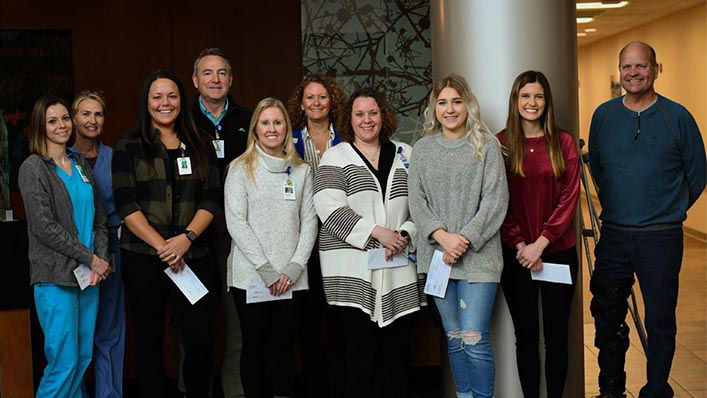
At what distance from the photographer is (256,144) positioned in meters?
4.22

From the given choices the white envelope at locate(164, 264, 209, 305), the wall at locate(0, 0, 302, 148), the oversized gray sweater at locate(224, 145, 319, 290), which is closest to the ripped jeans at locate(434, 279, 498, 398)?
the oversized gray sweater at locate(224, 145, 319, 290)

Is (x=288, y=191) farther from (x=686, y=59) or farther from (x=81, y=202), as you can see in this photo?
(x=686, y=59)

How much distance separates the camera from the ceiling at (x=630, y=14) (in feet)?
38.4

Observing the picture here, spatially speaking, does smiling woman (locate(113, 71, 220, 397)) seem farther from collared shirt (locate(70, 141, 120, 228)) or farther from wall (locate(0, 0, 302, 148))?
wall (locate(0, 0, 302, 148))

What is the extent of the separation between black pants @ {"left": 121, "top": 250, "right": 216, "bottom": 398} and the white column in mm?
1516

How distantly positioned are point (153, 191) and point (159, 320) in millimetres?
633

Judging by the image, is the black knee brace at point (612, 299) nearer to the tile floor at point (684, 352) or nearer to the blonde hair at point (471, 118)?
the tile floor at point (684, 352)

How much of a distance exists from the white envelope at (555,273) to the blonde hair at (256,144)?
1.30m

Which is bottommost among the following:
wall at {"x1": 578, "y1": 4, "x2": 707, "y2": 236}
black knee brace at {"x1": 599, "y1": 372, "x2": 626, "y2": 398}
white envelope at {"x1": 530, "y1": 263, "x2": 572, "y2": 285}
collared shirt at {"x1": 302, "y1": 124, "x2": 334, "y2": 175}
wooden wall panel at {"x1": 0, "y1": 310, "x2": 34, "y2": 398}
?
black knee brace at {"x1": 599, "y1": 372, "x2": 626, "y2": 398}

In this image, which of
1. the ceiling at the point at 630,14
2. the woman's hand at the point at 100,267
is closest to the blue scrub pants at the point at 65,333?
the woman's hand at the point at 100,267

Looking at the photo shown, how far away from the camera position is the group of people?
13.2 feet

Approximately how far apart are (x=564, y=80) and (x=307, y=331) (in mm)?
1908

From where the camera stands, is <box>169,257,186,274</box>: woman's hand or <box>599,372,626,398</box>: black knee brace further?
<box>599,372,626,398</box>: black knee brace

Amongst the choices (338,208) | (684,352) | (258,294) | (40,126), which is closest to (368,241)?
(338,208)
